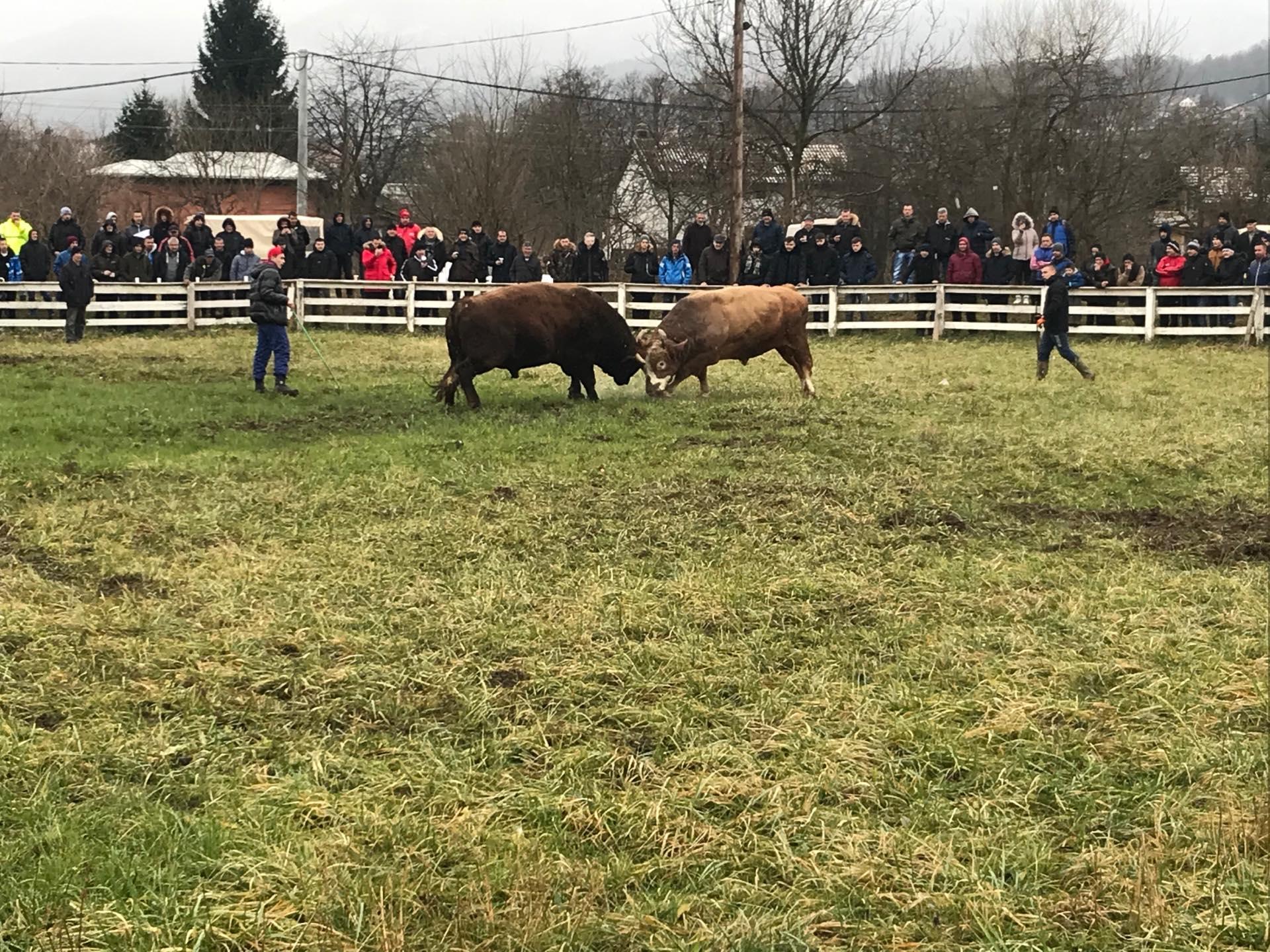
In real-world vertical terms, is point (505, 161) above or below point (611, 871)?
above

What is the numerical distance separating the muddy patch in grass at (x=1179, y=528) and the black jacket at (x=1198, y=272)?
14.1 meters

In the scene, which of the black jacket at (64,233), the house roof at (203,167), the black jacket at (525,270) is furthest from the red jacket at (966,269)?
the house roof at (203,167)

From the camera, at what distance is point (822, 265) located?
2202 cm

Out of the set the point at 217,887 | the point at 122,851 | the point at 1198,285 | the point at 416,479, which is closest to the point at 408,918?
the point at 217,887

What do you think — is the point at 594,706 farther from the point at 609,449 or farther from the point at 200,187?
the point at 200,187

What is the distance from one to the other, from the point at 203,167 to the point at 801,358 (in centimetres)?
4009

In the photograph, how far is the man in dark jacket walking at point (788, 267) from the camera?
72.5 ft

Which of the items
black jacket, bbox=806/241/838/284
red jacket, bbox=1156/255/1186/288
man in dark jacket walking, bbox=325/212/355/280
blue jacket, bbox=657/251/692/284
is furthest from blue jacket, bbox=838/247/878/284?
man in dark jacket walking, bbox=325/212/355/280

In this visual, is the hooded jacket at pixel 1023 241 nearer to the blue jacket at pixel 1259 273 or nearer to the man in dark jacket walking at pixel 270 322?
the blue jacket at pixel 1259 273

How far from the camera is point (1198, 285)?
2098cm

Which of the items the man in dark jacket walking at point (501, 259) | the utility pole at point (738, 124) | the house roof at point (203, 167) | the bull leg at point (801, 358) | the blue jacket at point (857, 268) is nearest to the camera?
the bull leg at point (801, 358)

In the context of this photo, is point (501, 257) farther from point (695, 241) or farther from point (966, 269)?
point (966, 269)

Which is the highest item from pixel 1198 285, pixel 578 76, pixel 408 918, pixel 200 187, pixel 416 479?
pixel 578 76

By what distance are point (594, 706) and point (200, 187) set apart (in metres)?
49.5
